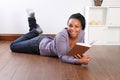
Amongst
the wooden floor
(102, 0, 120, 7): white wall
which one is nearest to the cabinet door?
(102, 0, 120, 7): white wall

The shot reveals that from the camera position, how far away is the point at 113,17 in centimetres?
322

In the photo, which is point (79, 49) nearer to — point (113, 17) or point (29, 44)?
point (29, 44)

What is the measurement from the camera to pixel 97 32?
10.5ft

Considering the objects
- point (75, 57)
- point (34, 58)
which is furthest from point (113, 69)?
point (34, 58)

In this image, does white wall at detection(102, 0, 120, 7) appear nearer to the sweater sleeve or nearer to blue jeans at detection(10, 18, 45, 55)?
blue jeans at detection(10, 18, 45, 55)

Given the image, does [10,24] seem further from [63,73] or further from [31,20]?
[63,73]

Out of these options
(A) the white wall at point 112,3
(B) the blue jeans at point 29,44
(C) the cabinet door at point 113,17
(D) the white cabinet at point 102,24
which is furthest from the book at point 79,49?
(A) the white wall at point 112,3

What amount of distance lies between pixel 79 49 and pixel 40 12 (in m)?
1.66

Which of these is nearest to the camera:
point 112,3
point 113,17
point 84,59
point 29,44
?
point 84,59

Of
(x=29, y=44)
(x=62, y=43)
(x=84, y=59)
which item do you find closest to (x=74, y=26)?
(x=62, y=43)

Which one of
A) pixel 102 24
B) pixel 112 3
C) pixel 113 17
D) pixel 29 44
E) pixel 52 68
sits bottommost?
pixel 52 68

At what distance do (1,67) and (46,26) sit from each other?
63.2 inches

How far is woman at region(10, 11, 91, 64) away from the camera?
2.04 m

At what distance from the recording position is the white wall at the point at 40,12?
338 cm
